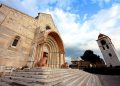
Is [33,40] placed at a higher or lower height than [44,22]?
lower

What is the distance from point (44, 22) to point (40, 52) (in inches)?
233

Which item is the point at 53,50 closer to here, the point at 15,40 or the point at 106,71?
the point at 15,40

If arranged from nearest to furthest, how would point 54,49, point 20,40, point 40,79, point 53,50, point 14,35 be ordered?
point 40,79
point 14,35
point 20,40
point 53,50
point 54,49

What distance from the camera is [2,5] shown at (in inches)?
A: 400

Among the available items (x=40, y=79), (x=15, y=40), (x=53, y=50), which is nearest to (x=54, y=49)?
(x=53, y=50)

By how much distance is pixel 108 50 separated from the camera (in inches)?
1364

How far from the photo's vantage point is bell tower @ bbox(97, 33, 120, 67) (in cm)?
3262

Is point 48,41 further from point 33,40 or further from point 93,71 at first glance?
point 93,71

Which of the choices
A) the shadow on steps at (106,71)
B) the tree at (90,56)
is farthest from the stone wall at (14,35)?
the tree at (90,56)

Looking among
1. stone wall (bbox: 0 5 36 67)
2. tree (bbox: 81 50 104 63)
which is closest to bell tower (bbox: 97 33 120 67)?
tree (bbox: 81 50 104 63)

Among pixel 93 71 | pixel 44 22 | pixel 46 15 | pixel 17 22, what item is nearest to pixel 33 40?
pixel 17 22

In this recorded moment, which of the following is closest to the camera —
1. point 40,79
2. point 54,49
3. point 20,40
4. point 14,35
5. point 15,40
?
point 40,79

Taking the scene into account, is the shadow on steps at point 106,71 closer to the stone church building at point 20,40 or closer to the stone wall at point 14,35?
the stone church building at point 20,40

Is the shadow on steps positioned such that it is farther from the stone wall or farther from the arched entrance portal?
the stone wall
